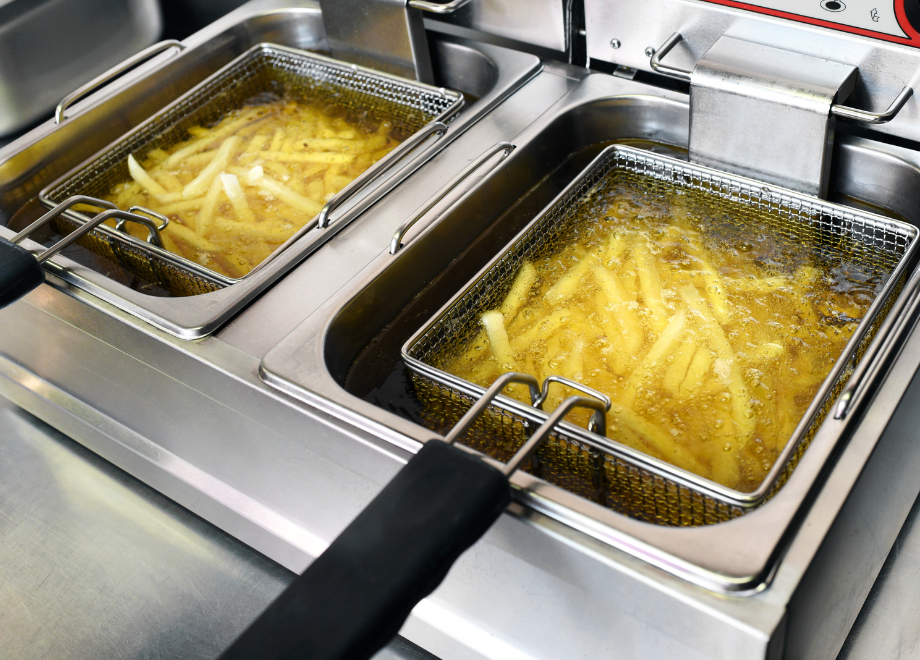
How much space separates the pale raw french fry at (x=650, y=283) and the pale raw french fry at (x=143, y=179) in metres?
0.87

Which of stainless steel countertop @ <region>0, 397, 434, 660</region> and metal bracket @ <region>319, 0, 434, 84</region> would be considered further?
metal bracket @ <region>319, 0, 434, 84</region>

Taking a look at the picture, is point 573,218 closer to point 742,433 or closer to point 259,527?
point 742,433

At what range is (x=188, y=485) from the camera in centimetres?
134

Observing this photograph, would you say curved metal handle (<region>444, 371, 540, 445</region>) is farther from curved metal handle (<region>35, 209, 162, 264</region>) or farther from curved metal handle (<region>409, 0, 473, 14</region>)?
curved metal handle (<region>409, 0, 473, 14</region>)

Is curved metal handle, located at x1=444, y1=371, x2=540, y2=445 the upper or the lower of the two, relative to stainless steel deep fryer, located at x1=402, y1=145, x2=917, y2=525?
upper

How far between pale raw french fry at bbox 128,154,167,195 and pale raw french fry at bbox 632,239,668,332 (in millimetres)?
865

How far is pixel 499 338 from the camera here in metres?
1.13

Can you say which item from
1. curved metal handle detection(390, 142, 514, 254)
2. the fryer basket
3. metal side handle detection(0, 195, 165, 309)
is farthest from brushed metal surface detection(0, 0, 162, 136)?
curved metal handle detection(390, 142, 514, 254)

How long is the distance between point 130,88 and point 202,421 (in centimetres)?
81

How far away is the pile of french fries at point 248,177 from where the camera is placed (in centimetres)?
142

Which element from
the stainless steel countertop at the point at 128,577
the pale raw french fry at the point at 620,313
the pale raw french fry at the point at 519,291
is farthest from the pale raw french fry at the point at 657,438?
the stainless steel countertop at the point at 128,577

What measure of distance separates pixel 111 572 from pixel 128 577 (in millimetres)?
34

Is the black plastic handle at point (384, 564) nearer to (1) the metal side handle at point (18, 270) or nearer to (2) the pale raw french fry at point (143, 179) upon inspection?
(1) the metal side handle at point (18, 270)

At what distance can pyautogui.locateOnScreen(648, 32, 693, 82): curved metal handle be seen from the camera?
1.29 metres
